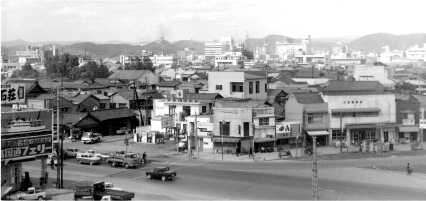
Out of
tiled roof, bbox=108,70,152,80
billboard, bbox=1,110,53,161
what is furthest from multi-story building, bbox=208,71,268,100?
tiled roof, bbox=108,70,152,80

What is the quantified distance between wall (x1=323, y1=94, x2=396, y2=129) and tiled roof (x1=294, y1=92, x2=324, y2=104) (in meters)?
0.27

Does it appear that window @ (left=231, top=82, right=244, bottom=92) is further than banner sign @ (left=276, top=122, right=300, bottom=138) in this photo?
Yes

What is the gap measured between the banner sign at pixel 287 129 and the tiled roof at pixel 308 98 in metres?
1.20

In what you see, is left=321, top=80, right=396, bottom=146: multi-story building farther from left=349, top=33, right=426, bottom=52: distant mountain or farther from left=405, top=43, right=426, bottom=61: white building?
left=349, top=33, right=426, bottom=52: distant mountain

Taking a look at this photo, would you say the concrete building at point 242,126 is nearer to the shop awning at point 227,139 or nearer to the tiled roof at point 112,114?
the shop awning at point 227,139

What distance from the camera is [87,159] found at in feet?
65.5

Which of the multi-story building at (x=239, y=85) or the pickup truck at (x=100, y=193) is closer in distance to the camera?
the pickup truck at (x=100, y=193)

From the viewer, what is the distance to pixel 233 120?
22641 millimetres

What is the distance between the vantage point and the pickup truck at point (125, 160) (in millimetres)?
19281

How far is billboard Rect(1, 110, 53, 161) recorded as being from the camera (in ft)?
46.0

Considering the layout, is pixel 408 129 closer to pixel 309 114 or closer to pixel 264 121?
pixel 309 114

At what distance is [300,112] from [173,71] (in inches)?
1470

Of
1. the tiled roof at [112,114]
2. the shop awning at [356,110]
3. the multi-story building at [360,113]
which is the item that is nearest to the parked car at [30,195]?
the tiled roof at [112,114]

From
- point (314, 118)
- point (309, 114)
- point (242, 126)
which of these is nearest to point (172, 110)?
point (242, 126)
